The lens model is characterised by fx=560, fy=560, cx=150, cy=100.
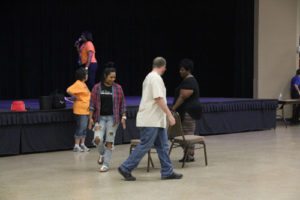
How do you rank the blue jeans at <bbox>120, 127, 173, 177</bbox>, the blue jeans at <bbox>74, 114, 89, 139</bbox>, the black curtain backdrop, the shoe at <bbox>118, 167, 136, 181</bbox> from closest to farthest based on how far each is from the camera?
the blue jeans at <bbox>120, 127, 173, 177</bbox>
the shoe at <bbox>118, 167, 136, 181</bbox>
the blue jeans at <bbox>74, 114, 89, 139</bbox>
the black curtain backdrop

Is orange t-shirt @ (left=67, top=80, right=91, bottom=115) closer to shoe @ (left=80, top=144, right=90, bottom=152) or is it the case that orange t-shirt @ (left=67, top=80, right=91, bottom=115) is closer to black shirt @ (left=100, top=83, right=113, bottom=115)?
shoe @ (left=80, top=144, right=90, bottom=152)

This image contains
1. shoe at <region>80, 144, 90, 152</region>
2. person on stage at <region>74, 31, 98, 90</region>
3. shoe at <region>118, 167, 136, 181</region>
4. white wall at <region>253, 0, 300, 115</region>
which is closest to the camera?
shoe at <region>118, 167, 136, 181</region>

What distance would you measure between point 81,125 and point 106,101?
1979mm

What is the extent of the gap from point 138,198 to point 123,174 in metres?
0.87

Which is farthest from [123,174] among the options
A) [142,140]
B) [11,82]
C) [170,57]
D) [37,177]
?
[170,57]

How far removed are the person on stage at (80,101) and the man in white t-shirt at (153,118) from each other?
8.03ft

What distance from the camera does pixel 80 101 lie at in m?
8.91

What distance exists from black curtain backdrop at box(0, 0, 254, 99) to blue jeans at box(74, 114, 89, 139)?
163 inches

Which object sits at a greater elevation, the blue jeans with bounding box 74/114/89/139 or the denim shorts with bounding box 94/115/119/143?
the denim shorts with bounding box 94/115/119/143

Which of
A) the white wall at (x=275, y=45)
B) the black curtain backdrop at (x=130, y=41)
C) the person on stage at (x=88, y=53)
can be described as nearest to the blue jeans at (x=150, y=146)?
the person on stage at (x=88, y=53)

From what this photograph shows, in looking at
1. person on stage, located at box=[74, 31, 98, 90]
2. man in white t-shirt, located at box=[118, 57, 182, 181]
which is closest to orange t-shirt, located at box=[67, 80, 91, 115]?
person on stage, located at box=[74, 31, 98, 90]

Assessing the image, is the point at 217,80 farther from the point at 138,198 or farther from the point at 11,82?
the point at 138,198

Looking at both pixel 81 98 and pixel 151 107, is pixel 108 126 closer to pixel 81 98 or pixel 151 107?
pixel 151 107

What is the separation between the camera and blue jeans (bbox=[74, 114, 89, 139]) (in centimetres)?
889
